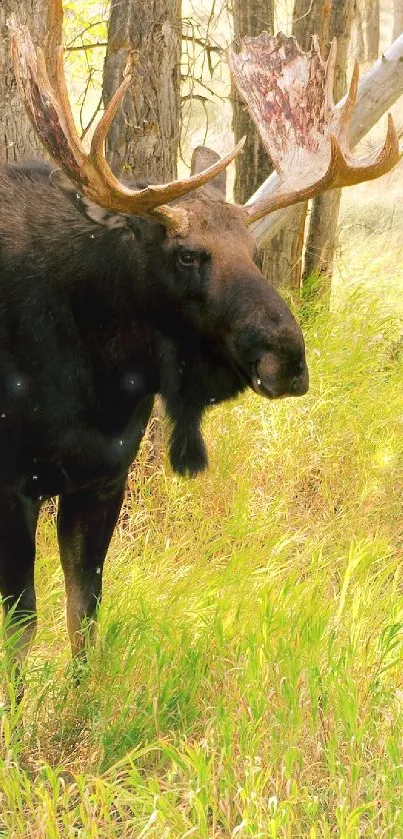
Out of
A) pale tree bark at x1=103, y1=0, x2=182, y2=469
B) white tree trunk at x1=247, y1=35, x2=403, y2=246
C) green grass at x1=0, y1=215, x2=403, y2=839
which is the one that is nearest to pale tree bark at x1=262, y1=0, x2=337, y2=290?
white tree trunk at x1=247, y1=35, x2=403, y2=246

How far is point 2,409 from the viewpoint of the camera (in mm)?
4121

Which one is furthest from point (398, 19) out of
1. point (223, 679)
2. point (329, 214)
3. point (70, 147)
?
point (223, 679)

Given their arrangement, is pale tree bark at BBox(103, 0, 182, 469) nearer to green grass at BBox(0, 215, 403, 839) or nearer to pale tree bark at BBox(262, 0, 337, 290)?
green grass at BBox(0, 215, 403, 839)

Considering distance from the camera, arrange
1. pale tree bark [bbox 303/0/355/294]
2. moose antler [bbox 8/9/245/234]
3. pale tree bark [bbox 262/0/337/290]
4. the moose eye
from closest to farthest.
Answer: moose antler [bbox 8/9/245/234] → the moose eye → pale tree bark [bbox 262/0/337/290] → pale tree bark [bbox 303/0/355/294]

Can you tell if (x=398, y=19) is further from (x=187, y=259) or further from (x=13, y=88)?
(x=187, y=259)

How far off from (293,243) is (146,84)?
2.31 meters

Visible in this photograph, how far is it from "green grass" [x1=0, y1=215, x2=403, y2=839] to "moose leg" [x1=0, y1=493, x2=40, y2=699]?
0.17 meters

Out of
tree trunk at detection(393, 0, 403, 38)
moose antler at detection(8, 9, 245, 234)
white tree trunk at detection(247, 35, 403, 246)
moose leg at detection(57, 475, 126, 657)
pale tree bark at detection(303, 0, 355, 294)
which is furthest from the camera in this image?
tree trunk at detection(393, 0, 403, 38)

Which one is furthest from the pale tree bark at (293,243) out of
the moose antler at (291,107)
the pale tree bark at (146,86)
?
the moose antler at (291,107)

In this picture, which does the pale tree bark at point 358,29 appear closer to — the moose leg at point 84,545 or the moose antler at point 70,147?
the moose antler at point 70,147

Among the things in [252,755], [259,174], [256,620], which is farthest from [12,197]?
[259,174]

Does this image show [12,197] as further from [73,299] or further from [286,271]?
[286,271]

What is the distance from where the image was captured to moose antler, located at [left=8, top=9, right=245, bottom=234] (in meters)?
3.77

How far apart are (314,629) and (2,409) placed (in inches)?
54.9
